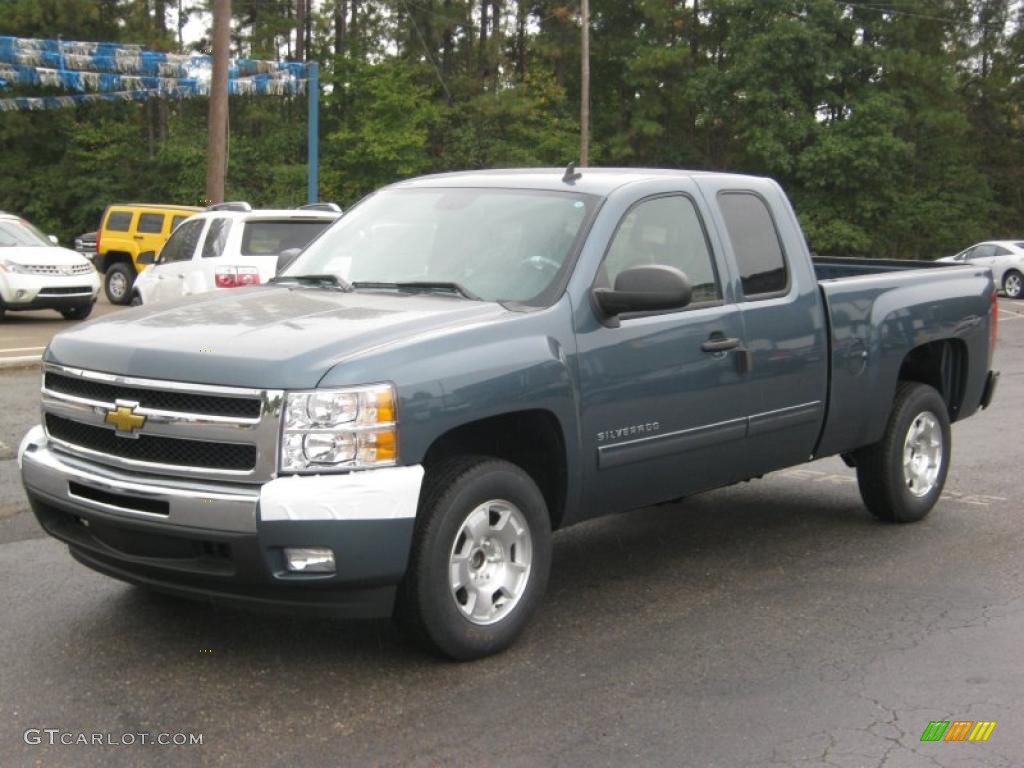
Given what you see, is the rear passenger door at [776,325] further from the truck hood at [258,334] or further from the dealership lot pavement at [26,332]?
the dealership lot pavement at [26,332]

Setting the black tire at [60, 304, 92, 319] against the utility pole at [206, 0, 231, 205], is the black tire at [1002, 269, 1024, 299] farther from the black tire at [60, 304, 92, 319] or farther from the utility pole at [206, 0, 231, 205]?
the black tire at [60, 304, 92, 319]

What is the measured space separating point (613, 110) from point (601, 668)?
50715 millimetres

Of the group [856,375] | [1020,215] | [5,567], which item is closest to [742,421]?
[856,375]

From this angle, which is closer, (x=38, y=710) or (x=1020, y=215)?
(x=38, y=710)

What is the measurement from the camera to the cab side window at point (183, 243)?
1561cm

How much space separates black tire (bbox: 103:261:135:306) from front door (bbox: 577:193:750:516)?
20.4m

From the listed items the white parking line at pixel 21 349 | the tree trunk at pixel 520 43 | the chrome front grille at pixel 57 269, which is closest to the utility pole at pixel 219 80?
the chrome front grille at pixel 57 269

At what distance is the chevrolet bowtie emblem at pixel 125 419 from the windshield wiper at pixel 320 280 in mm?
1308

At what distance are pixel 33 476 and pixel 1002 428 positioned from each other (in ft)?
27.4

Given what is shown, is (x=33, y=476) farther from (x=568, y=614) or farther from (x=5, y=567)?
(x=568, y=614)

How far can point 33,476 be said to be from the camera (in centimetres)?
478

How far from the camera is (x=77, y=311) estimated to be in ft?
64.2

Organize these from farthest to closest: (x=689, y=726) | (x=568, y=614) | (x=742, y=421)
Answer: (x=742, y=421)
(x=568, y=614)
(x=689, y=726)

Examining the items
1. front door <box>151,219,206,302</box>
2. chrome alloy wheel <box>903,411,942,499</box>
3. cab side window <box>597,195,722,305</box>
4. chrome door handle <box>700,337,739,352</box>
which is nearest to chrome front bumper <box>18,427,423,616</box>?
cab side window <box>597,195,722,305</box>
